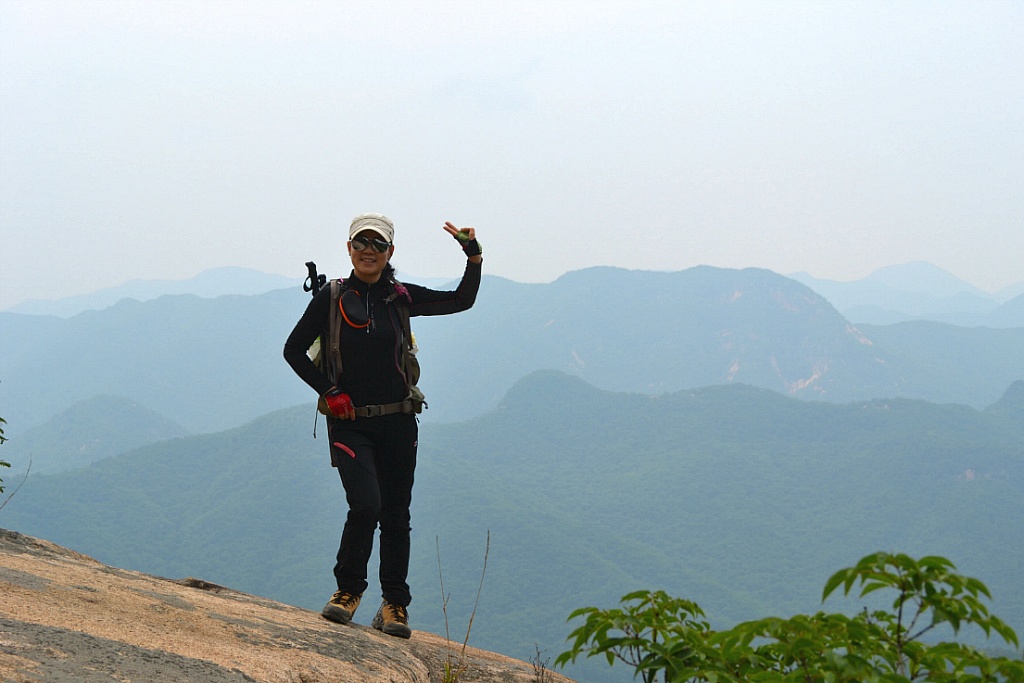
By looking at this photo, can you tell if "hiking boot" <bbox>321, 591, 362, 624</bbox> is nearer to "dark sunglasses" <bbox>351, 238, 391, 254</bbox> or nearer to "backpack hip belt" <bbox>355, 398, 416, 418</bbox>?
"backpack hip belt" <bbox>355, 398, 416, 418</bbox>

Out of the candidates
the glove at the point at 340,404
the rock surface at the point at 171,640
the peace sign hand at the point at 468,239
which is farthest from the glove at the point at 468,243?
the rock surface at the point at 171,640

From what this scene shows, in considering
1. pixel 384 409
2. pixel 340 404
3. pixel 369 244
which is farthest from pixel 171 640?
pixel 369 244

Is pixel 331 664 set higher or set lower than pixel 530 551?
lower

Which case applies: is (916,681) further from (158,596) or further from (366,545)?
(158,596)

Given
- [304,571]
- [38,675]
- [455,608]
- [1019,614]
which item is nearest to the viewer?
[38,675]

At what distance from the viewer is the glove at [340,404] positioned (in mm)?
5820

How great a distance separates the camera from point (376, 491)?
5.92 m

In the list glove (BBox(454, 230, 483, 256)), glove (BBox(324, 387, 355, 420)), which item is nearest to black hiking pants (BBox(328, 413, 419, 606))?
glove (BBox(324, 387, 355, 420))

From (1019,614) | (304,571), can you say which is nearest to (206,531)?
(304,571)

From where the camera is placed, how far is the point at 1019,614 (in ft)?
481

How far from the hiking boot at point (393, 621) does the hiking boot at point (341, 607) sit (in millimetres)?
199

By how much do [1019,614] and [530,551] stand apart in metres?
83.8

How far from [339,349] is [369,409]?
1.44 feet

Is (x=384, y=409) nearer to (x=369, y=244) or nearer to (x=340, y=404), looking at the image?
(x=340, y=404)
